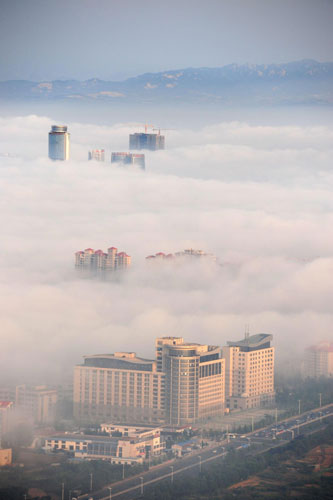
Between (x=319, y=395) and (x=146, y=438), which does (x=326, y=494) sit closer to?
(x=146, y=438)

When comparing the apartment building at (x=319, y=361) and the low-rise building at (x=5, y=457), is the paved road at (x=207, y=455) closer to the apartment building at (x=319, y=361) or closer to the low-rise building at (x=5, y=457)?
the low-rise building at (x=5, y=457)

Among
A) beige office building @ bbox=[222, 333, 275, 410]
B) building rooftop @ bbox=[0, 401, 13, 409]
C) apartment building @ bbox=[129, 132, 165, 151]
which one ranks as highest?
apartment building @ bbox=[129, 132, 165, 151]

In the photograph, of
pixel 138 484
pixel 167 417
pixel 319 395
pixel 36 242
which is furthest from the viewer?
pixel 36 242

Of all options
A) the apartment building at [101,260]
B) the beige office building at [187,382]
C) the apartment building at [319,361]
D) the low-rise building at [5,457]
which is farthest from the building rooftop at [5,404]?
the apartment building at [101,260]

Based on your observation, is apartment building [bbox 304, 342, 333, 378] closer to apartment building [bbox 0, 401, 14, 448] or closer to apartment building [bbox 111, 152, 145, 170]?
apartment building [bbox 0, 401, 14, 448]

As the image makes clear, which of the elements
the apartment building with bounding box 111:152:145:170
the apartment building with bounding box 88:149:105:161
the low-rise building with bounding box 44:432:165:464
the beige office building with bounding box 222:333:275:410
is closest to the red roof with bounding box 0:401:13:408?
the low-rise building with bounding box 44:432:165:464

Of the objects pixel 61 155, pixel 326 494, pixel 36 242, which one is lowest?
pixel 326 494

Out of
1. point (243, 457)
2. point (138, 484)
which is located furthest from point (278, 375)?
point (138, 484)
